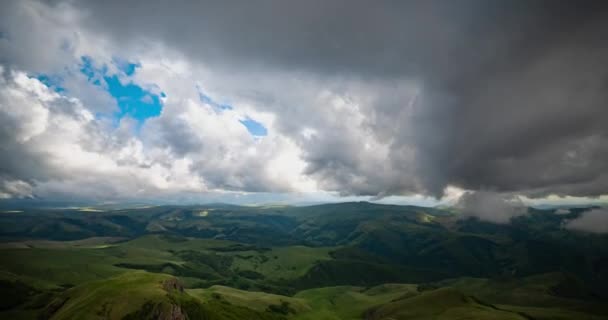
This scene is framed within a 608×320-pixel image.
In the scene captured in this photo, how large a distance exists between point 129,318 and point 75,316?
3206 centimetres

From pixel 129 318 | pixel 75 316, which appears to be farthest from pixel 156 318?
pixel 75 316

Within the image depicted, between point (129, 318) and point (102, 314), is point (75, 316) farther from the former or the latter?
point (129, 318)

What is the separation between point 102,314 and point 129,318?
16.4 meters

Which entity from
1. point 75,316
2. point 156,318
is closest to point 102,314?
point 75,316

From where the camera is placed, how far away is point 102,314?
197125 millimetres

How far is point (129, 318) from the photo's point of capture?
196000 mm

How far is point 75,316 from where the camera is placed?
648 ft

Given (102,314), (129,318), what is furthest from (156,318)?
(102,314)

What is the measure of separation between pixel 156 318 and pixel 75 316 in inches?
1821

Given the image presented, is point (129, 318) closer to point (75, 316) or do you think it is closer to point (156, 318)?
point (156, 318)

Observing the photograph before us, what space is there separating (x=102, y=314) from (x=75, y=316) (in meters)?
15.9

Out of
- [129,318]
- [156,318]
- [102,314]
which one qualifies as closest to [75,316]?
[102,314]

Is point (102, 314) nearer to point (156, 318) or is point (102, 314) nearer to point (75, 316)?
point (75, 316)
